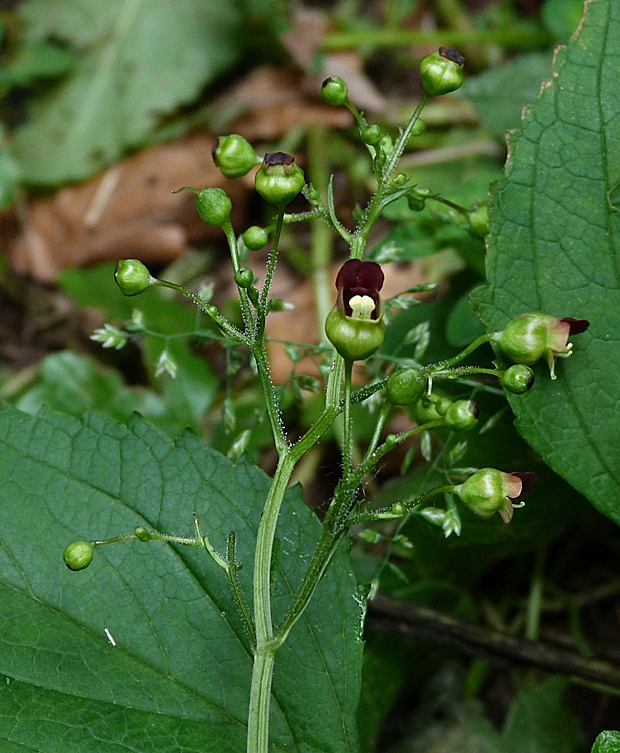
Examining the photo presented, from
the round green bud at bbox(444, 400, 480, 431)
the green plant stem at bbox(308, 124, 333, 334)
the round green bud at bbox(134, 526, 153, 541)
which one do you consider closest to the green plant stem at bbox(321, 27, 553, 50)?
the green plant stem at bbox(308, 124, 333, 334)

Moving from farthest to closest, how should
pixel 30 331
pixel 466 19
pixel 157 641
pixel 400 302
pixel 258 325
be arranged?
pixel 466 19 < pixel 30 331 < pixel 400 302 < pixel 157 641 < pixel 258 325

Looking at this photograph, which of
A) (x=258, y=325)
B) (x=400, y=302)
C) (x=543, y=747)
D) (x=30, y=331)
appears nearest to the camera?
(x=258, y=325)

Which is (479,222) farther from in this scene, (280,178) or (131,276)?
(131,276)

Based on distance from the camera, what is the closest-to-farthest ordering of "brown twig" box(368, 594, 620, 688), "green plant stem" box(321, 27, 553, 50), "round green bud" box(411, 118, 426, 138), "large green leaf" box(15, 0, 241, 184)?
"round green bud" box(411, 118, 426, 138)
"brown twig" box(368, 594, 620, 688)
"green plant stem" box(321, 27, 553, 50)
"large green leaf" box(15, 0, 241, 184)

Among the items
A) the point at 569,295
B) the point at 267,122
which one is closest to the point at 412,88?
the point at 267,122

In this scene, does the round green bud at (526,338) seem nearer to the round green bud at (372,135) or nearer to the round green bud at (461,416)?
the round green bud at (461,416)

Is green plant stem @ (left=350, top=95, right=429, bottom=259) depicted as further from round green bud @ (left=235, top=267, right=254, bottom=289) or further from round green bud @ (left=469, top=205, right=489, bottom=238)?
round green bud @ (left=469, top=205, right=489, bottom=238)

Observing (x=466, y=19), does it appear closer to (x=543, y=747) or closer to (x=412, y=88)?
(x=412, y=88)
